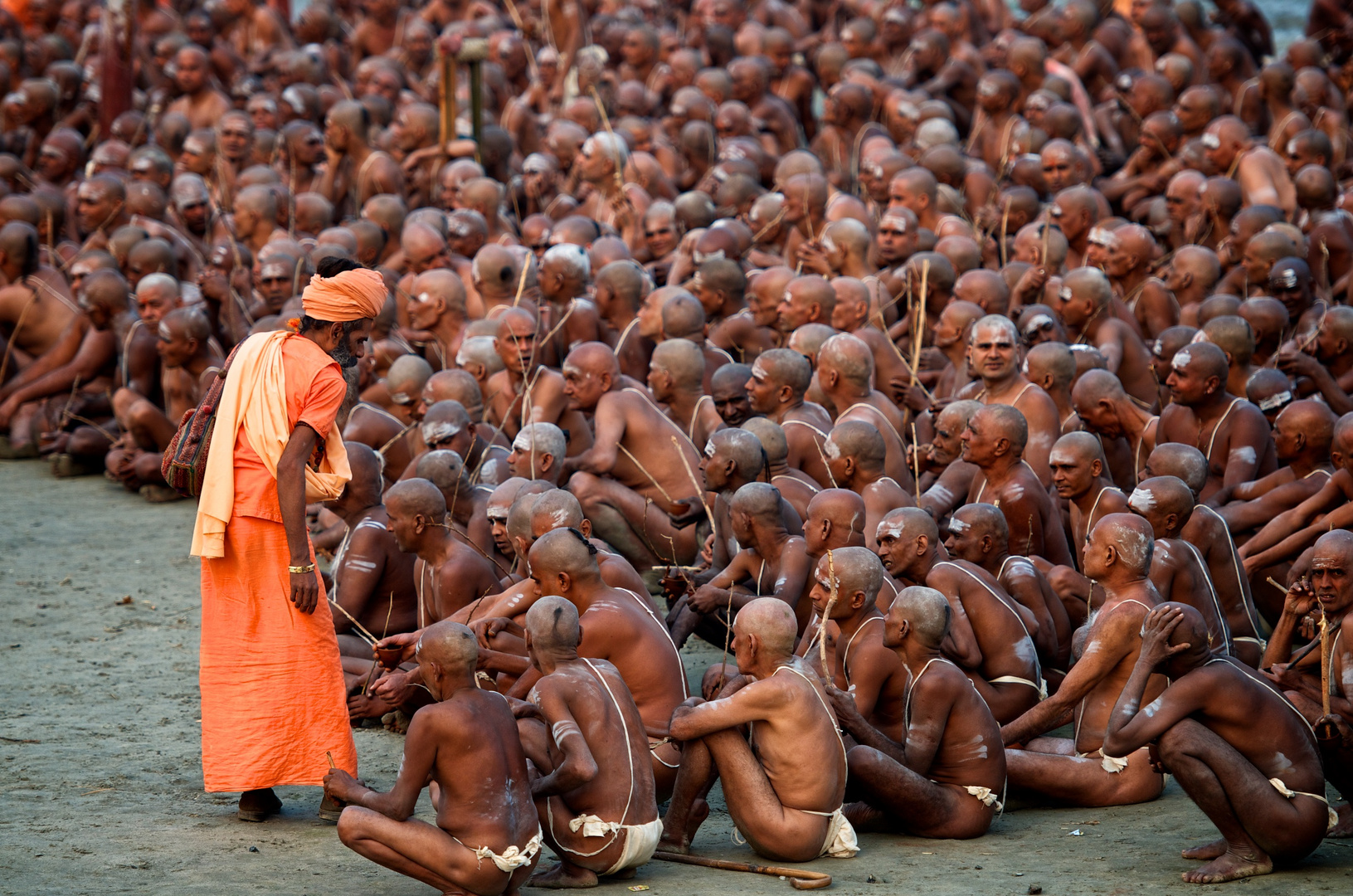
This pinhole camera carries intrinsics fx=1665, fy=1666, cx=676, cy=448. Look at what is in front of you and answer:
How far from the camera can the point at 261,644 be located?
18.9 feet

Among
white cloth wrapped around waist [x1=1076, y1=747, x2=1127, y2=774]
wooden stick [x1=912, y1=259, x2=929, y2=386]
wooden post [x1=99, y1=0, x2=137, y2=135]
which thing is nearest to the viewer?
white cloth wrapped around waist [x1=1076, y1=747, x2=1127, y2=774]

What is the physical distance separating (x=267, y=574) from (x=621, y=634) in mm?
1259

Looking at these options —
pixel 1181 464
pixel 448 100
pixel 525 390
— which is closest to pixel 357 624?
pixel 525 390

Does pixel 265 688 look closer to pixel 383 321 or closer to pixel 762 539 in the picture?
pixel 762 539

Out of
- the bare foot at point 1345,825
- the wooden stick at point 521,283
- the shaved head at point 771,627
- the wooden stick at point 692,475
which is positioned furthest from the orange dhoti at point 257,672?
the wooden stick at point 521,283

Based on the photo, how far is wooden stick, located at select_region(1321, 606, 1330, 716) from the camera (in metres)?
5.61

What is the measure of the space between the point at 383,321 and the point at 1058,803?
19.2ft

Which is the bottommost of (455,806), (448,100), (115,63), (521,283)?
(455,806)

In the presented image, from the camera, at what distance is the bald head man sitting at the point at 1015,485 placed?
7660mm

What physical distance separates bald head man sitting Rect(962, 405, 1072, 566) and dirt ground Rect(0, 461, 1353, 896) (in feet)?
4.97

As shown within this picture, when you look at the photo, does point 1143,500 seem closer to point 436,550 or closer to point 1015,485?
point 1015,485

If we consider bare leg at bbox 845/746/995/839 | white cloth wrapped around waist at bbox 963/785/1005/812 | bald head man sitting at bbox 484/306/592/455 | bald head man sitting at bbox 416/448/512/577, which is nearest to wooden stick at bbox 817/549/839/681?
bare leg at bbox 845/746/995/839

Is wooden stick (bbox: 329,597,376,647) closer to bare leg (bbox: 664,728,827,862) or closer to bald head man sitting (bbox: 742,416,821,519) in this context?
bare leg (bbox: 664,728,827,862)

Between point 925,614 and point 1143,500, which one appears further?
point 1143,500
